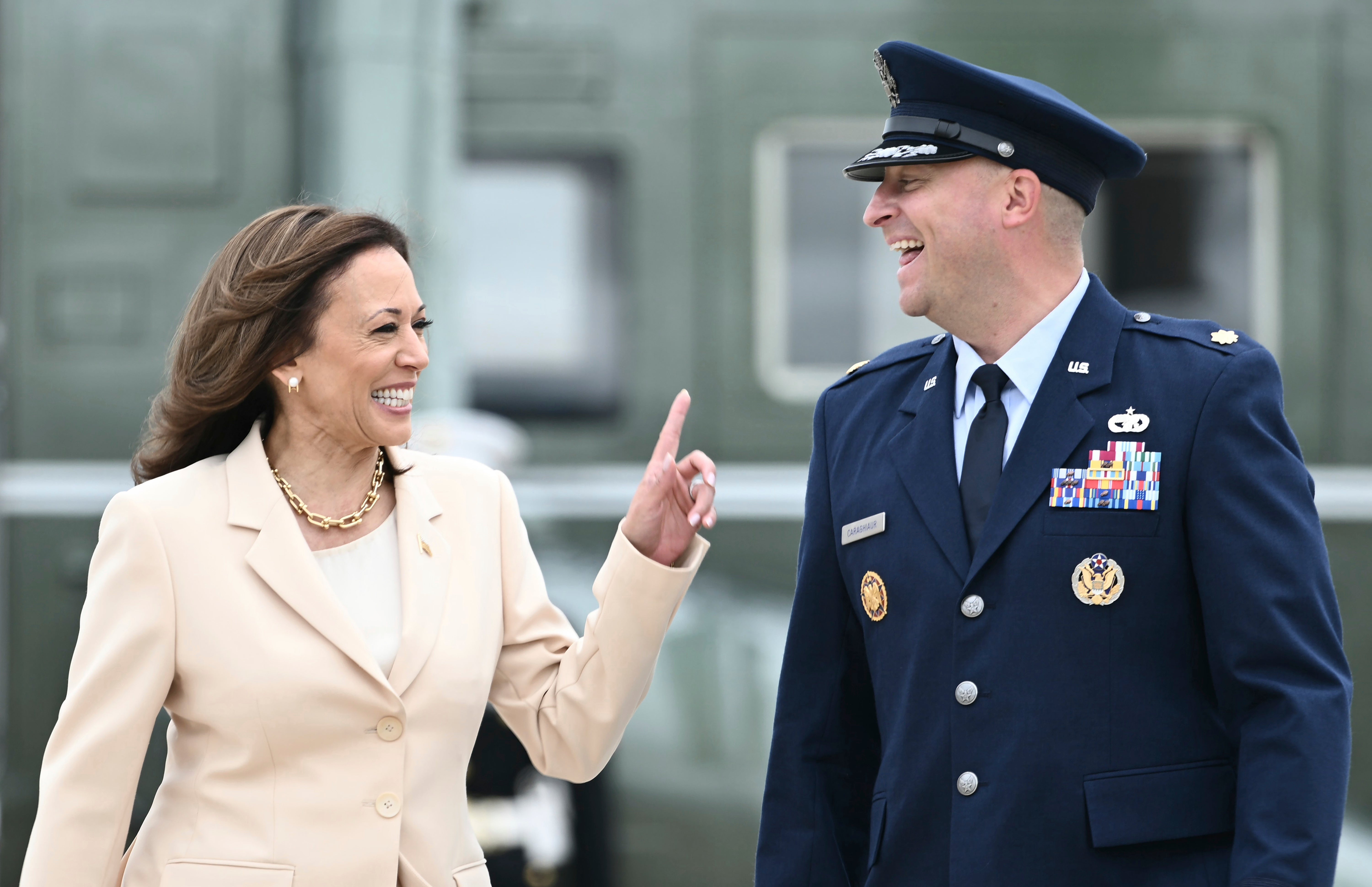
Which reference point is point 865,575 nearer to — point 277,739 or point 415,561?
point 415,561

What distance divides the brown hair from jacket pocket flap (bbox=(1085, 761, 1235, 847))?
3.94ft

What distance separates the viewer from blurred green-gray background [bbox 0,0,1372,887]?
384cm

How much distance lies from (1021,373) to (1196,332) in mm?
217

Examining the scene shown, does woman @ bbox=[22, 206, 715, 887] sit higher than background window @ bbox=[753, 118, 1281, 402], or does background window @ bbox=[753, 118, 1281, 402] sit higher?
background window @ bbox=[753, 118, 1281, 402]

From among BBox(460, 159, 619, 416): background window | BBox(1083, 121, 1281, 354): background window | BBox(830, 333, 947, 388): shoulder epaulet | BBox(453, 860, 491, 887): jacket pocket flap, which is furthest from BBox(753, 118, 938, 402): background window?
BBox(453, 860, 491, 887): jacket pocket flap

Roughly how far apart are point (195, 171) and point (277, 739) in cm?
241

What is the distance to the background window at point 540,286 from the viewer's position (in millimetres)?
3893

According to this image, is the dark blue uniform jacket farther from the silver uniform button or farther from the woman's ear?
the woman's ear

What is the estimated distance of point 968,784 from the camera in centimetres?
175

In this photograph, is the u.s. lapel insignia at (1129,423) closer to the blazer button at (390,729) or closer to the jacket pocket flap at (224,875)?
the blazer button at (390,729)

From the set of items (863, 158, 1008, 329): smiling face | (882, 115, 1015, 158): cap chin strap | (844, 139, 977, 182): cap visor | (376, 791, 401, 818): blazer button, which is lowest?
(376, 791, 401, 818): blazer button

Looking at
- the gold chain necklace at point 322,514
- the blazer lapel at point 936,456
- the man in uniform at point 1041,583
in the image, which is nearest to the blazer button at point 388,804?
the gold chain necklace at point 322,514

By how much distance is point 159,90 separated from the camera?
12.8 ft

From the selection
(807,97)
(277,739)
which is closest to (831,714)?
(277,739)
